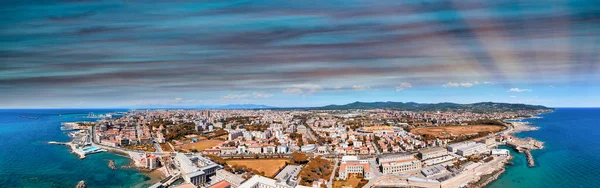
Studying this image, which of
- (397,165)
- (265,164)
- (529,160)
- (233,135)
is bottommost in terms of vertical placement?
(265,164)

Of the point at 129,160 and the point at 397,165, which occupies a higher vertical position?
the point at 397,165

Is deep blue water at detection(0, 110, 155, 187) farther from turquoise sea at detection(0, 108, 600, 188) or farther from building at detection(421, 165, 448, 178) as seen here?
building at detection(421, 165, 448, 178)

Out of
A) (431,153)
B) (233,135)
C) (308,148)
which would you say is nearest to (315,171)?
(308,148)

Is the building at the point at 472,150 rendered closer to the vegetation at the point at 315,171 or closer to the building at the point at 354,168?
the building at the point at 354,168

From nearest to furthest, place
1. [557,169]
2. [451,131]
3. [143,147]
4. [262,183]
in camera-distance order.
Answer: [262,183]
[557,169]
[143,147]
[451,131]

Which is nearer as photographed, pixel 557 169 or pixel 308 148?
pixel 557 169

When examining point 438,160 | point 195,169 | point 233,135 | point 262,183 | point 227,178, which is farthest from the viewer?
point 233,135

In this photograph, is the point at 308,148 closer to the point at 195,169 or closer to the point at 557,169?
the point at 195,169

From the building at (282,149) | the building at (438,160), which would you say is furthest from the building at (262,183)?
the building at (438,160)

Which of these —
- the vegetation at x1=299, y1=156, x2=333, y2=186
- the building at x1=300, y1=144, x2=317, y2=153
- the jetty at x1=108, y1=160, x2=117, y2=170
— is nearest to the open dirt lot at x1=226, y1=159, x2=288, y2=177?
the vegetation at x1=299, y1=156, x2=333, y2=186
